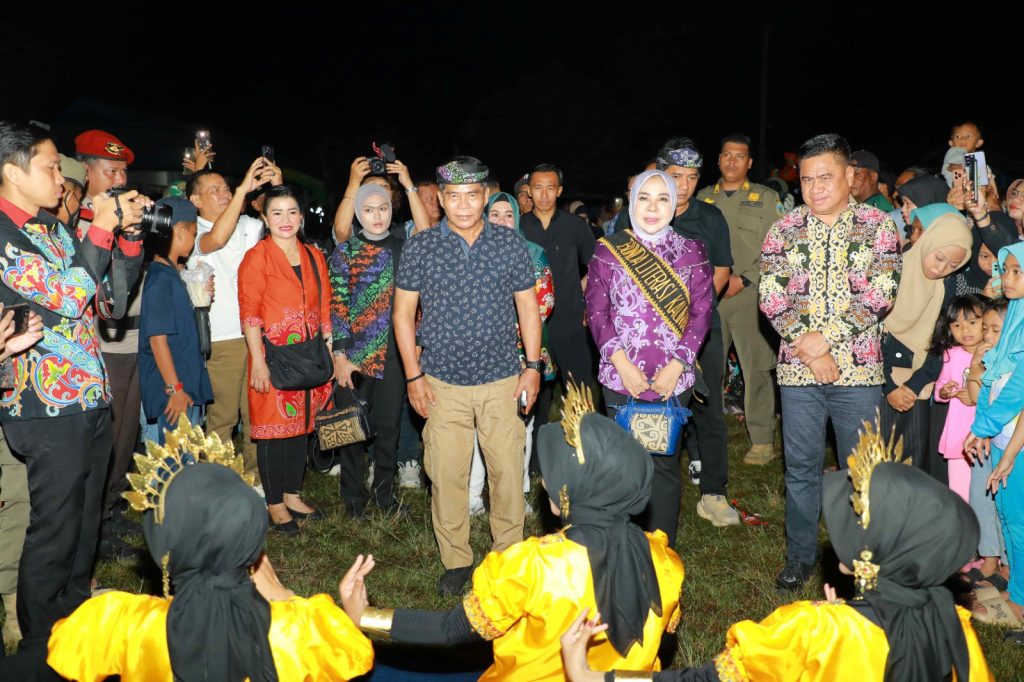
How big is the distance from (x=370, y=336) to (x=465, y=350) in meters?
1.26

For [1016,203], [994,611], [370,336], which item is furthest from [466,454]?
[1016,203]

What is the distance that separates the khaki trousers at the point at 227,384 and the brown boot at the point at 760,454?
353 cm

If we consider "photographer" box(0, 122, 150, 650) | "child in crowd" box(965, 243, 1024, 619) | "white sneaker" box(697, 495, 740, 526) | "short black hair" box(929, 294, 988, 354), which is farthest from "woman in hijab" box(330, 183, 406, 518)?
"child in crowd" box(965, 243, 1024, 619)

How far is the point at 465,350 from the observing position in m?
4.19

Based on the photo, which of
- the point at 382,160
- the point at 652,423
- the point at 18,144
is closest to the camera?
the point at 18,144

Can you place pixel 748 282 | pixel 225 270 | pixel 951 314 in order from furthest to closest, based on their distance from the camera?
pixel 748 282, pixel 225 270, pixel 951 314

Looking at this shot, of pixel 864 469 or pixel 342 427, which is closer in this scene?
pixel 864 469

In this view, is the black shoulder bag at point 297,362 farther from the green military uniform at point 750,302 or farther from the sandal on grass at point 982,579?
the sandal on grass at point 982,579

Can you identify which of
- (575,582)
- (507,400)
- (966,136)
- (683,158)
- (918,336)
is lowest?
(575,582)

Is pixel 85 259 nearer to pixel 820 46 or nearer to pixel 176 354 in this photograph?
pixel 176 354

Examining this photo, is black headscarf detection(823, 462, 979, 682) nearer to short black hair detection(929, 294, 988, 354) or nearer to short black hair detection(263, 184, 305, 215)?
short black hair detection(929, 294, 988, 354)

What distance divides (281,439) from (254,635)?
9.53 feet

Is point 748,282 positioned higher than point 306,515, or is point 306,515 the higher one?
point 748,282

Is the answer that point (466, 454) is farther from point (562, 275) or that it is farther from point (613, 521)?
point (562, 275)
